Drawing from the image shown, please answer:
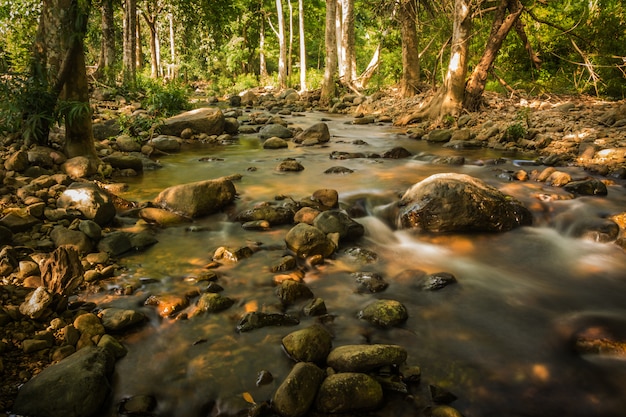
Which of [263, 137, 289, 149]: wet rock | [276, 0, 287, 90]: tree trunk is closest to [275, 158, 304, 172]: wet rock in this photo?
[263, 137, 289, 149]: wet rock

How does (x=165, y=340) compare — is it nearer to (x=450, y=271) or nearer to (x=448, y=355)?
(x=448, y=355)

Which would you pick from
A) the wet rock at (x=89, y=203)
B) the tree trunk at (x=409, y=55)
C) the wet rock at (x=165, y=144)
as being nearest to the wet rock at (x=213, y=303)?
the wet rock at (x=89, y=203)

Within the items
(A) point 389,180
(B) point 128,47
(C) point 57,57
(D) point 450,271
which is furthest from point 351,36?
(D) point 450,271

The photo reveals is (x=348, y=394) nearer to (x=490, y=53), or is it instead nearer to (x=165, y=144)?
(x=165, y=144)

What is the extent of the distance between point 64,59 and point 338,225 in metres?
4.79

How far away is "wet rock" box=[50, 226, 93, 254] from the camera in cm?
435

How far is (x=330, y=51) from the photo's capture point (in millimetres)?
19203

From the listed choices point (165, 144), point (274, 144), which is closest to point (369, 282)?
point (274, 144)

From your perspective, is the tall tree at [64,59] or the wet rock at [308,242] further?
the tall tree at [64,59]

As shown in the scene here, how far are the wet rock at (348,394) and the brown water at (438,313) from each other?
110 mm

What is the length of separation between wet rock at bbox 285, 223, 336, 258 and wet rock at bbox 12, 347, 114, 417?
2330mm

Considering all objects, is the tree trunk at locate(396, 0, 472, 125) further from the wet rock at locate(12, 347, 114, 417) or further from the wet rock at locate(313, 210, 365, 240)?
the wet rock at locate(12, 347, 114, 417)

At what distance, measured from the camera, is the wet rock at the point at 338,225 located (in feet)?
16.7

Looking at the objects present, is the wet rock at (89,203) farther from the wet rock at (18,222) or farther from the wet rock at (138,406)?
the wet rock at (138,406)
